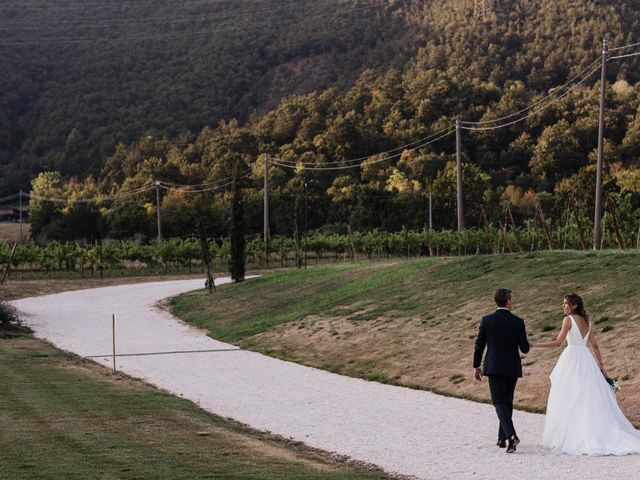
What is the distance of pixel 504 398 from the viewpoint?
1152 centimetres

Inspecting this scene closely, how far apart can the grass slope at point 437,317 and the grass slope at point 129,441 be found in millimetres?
4370

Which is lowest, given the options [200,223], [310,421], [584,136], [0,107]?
[310,421]

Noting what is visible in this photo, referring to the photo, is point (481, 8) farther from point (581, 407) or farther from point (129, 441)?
point (581, 407)

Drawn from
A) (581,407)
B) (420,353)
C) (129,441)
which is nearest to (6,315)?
(420,353)

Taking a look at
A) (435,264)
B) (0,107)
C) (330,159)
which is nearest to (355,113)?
(330,159)

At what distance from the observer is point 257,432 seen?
45.1ft

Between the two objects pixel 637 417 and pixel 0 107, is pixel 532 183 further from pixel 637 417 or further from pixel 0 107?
pixel 0 107

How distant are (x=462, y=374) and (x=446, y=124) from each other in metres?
75.9

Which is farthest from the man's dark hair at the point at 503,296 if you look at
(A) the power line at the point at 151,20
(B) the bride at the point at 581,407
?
(A) the power line at the point at 151,20

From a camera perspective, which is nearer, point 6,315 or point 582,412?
point 582,412

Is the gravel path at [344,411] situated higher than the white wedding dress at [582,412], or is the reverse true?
the white wedding dress at [582,412]

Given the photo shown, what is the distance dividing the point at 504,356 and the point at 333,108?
95.8 meters

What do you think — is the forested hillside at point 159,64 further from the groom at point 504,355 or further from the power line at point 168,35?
the groom at point 504,355

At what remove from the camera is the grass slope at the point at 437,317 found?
56.7ft
